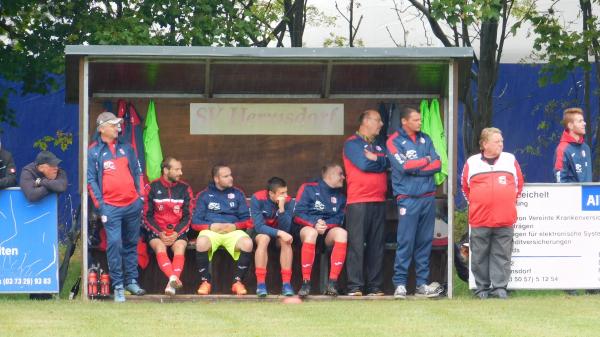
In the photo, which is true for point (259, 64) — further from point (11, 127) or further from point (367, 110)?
point (11, 127)

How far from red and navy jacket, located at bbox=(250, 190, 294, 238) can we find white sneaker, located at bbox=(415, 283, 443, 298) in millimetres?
1487

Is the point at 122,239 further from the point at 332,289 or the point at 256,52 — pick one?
the point at 256,52

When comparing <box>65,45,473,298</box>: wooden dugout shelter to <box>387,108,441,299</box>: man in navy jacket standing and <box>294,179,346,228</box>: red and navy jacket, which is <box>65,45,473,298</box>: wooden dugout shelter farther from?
<box>294,179,346,228</box>: red and navy jacket

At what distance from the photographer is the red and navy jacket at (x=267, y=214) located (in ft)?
48.2

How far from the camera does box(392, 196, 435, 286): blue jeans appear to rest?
47.5ft

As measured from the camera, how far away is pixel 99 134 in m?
14.4

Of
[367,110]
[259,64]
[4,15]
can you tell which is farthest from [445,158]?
[4,15]

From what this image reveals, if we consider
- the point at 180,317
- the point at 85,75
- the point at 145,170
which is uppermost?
the point at 85,75

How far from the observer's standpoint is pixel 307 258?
14461 millimetres

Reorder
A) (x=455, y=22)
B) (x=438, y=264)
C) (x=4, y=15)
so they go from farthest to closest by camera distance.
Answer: (x=4, y=15)
(x=455, y=22)
(x=438, y=264)

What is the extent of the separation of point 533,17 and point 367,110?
569cm

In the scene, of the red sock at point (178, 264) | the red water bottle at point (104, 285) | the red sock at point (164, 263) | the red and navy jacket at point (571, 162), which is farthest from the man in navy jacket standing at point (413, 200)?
the red water bottle at point (104, 285)

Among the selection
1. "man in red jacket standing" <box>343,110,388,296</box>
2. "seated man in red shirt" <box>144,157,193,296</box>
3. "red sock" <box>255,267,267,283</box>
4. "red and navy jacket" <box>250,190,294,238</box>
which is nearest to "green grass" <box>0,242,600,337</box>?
"red sock" <box>255,267,267,283</box>

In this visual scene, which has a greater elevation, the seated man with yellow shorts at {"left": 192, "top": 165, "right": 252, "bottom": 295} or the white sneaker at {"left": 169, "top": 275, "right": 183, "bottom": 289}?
the seated man with yellow shorts at {"left": 192, "top": 165, "right": 252, "bottom": 295}
